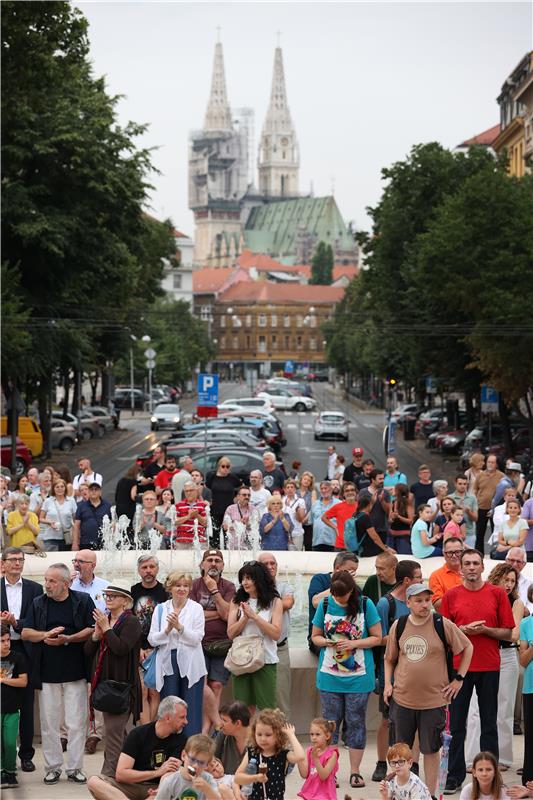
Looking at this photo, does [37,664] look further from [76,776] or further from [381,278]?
[381,278]

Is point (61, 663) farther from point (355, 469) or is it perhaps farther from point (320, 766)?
point (355, 469)

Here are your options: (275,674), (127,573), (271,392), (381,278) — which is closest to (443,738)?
(275,674)

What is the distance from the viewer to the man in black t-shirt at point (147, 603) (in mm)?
10344

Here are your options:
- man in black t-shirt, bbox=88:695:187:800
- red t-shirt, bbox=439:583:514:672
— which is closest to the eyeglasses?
man in black t-shirt, bbox=88:695:187:800

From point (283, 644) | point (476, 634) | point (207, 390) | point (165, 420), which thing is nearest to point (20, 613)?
point (283, 644)

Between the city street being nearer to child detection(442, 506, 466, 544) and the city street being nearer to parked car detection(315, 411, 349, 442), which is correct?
parked car detection(315, 411, 349, 442)

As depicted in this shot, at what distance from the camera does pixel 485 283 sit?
47.0 m

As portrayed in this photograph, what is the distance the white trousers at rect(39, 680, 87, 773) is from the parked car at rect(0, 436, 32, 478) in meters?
34.9

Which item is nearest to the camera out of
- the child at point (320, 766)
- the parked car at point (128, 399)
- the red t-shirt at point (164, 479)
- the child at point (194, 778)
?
the child at point (194, 778)

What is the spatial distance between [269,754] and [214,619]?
256 centimetres

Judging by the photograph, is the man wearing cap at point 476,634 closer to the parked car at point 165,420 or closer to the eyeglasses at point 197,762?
the eyeglasses at point 197,762

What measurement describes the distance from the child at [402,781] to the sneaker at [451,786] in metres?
1.86

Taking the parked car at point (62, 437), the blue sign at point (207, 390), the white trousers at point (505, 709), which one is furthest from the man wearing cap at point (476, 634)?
the parked car at point (62, 437)

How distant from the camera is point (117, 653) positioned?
10.2 meters
